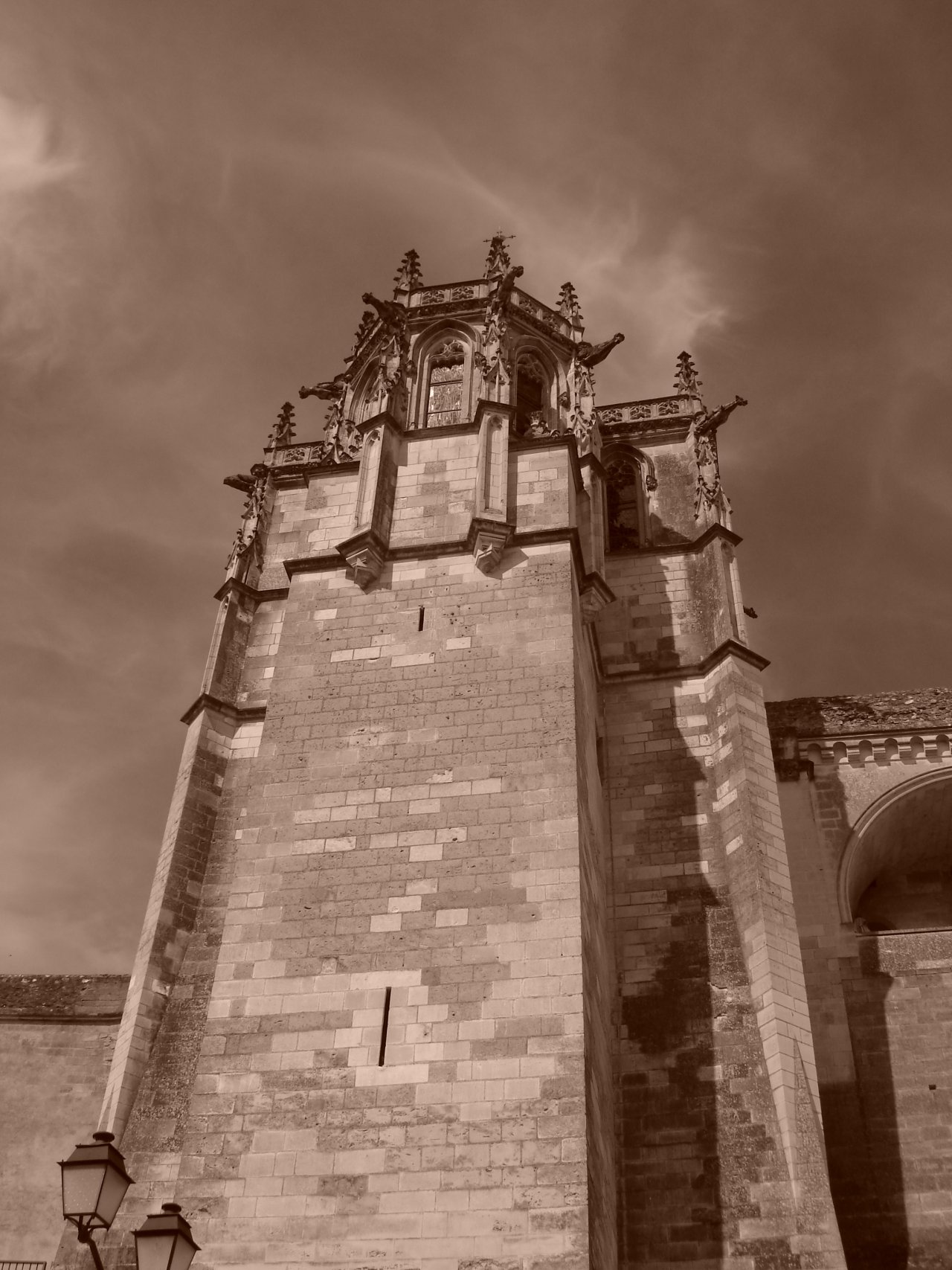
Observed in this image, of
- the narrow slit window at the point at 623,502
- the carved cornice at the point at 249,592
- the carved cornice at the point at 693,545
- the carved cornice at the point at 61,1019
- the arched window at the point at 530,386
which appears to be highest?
the arched window at the point at 530,386

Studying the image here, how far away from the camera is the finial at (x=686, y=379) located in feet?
67.7

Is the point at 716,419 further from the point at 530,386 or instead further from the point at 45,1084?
the point at 45,1084

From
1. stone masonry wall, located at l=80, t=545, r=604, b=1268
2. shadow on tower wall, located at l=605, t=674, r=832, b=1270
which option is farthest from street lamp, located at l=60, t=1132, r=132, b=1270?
shadow on tower wall, located at l=605, t=674, r=832, b=1270

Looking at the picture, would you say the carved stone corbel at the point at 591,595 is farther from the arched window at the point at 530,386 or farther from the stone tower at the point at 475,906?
the arched window at the point at 530,386

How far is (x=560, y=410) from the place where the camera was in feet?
63.1

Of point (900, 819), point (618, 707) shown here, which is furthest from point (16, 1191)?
point (900, 819)

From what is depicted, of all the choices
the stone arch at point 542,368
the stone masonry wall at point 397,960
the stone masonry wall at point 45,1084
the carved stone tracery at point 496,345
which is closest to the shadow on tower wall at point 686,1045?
the stone masonry wall at point 397,960

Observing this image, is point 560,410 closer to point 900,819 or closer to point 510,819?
point 900,819

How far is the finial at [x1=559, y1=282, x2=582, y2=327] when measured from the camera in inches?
846

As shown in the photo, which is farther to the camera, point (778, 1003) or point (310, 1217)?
point (778, 1003)

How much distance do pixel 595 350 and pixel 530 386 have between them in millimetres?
1173

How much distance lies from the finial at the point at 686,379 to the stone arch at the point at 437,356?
369cm

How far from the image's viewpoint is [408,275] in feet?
69.0

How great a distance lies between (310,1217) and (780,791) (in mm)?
9608
